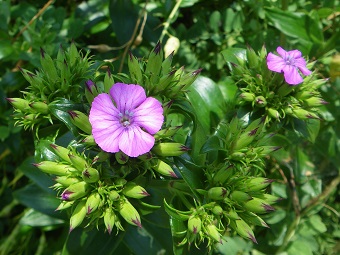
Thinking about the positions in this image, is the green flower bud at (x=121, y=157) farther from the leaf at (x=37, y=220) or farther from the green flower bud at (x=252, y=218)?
the leaf at (x=37, y=220)

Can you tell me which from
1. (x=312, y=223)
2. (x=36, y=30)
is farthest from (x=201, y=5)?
(x=312, y=223)

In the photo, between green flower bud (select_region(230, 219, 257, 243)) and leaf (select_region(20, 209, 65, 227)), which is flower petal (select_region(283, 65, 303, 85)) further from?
leaf (select_region(20, 209, 65, 227))

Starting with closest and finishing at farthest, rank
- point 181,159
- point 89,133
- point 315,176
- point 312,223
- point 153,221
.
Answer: point 89,133
point 181,159
point 153,221
point 312,223
point 315,176

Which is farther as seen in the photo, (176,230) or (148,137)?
(176,230)

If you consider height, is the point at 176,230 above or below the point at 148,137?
below

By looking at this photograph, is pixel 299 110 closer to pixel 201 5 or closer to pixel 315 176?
pixel 315 176

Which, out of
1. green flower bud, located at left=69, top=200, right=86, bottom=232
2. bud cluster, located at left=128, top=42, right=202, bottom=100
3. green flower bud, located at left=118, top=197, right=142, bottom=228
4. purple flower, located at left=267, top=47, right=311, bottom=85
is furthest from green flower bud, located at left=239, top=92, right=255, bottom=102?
green flower bud, located at left=69, top=200, right=86, bottom=232
